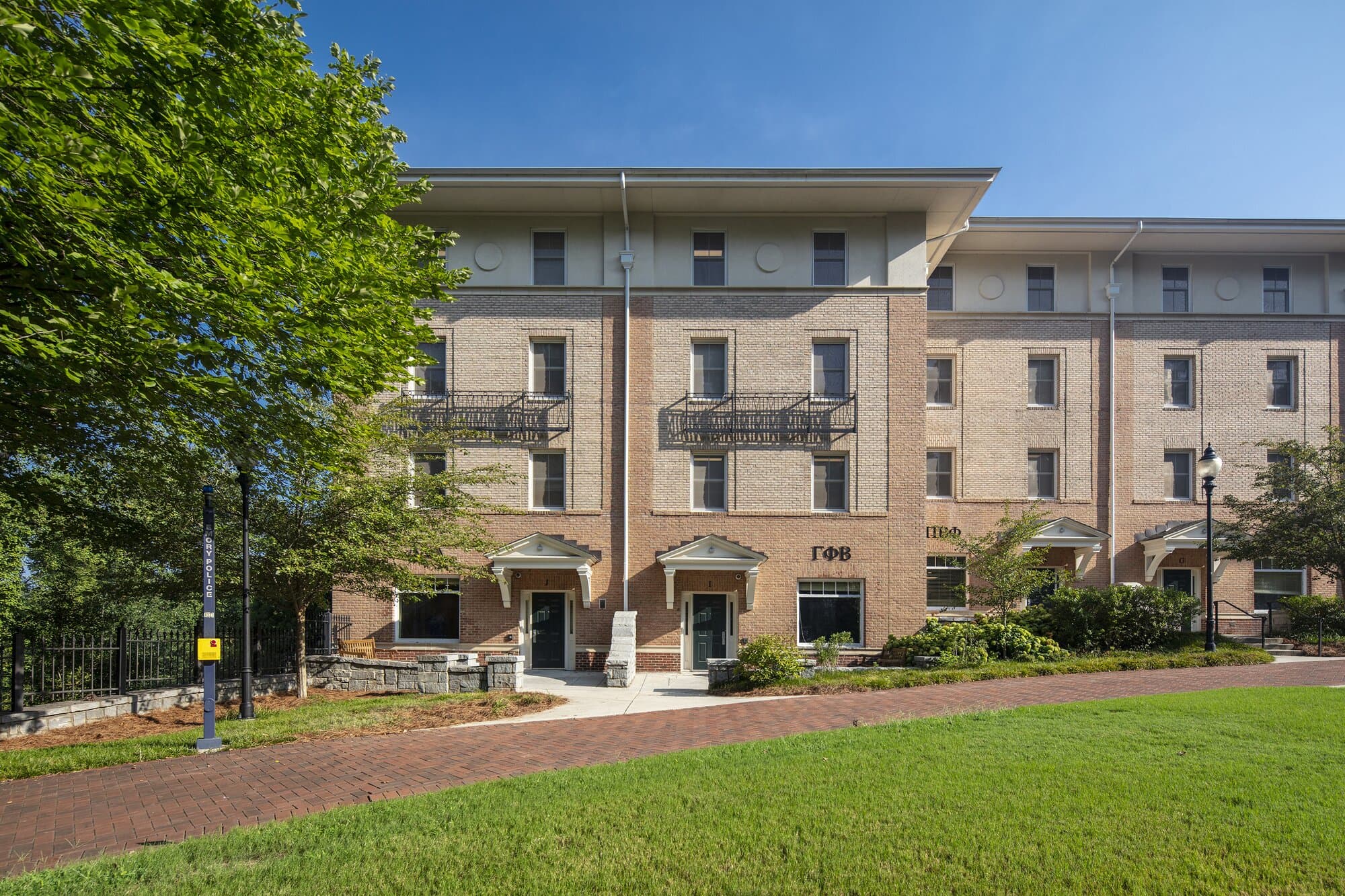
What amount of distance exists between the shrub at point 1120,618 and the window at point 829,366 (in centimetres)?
784

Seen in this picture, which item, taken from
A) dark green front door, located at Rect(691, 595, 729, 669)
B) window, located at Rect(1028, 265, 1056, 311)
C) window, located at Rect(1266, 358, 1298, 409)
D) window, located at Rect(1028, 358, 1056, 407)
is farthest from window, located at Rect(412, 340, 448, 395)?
window, located at Rect(1266, 358, 1298, 409)

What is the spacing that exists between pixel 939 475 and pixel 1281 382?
1103 cm

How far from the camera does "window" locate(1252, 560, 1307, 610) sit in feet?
74.2

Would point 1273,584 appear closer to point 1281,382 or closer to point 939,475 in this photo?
point 1281,382

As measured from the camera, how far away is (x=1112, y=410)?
74.9 feet

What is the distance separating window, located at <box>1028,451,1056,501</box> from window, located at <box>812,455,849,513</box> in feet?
22.7

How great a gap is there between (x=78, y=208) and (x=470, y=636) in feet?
52.3

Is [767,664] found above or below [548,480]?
below

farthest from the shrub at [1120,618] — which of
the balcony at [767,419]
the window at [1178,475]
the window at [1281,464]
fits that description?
the balcony at [767,419]

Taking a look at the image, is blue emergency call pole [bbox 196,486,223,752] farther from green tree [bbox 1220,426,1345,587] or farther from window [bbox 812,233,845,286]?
green tree [bbox 1220,426,1345,587]

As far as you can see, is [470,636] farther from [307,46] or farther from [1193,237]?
[1193,237]

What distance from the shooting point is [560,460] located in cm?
2080

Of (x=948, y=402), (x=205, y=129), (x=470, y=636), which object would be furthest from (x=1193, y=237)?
(x=205, y=129)

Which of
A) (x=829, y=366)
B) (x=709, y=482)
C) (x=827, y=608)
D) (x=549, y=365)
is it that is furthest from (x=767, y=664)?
(x=549, y=365)
